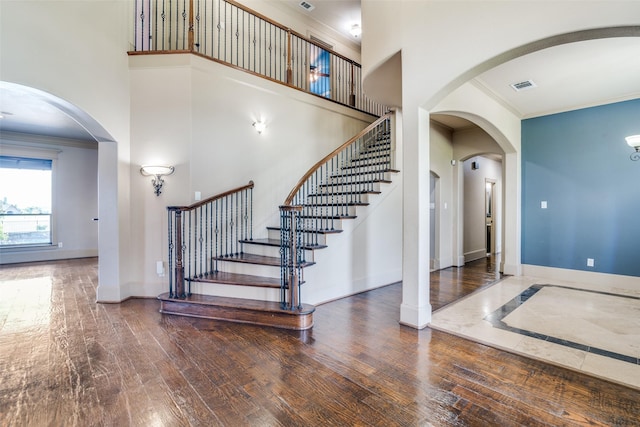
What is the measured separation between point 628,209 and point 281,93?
18.9ft

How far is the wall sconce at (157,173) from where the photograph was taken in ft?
12.8

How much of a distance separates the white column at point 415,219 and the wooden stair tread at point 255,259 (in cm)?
121

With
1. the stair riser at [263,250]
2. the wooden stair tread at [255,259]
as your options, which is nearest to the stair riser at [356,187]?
the stair riser at [263,250]

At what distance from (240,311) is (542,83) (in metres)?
4.85

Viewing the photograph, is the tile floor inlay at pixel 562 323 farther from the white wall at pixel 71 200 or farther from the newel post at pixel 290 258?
the white wall at pixel 71 200

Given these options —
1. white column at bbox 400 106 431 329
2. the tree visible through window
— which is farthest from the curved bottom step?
the tree visible through window

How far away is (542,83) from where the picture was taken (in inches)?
157

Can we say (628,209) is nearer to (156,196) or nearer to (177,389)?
(177,389)

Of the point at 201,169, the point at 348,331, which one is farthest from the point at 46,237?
the point at 348,331

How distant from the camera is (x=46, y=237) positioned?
7152mm

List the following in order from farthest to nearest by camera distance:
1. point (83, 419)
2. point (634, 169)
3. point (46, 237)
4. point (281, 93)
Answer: point (46, 237), point (281, 93), point (634, 169), point (83, 419)

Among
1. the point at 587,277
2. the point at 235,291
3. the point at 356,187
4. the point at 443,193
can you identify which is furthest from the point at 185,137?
the point at 587,277

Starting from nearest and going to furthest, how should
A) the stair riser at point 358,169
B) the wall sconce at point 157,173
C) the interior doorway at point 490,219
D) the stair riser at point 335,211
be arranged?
the wall sconce at point 157,173 < the stair riser at point 335,211 < the stair riser at point 358,169 < the interior doorway at point 490,219

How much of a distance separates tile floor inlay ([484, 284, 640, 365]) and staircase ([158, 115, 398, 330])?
2.14 m
